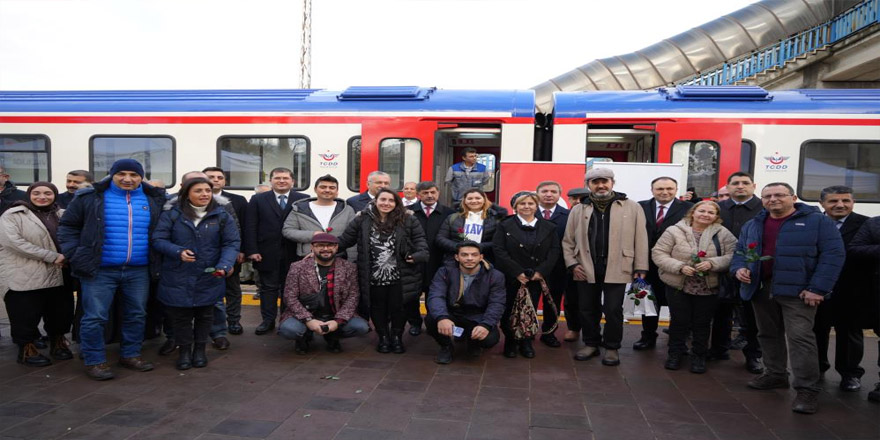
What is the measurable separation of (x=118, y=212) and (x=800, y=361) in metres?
5.41

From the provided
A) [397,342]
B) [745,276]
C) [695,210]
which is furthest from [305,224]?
[745,276]

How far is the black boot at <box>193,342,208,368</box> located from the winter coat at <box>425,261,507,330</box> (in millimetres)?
2032

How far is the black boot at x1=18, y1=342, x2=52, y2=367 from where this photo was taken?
4465 mm

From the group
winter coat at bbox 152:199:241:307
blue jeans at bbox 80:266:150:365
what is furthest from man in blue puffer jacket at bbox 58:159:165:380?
winter coat at bbox 152:199:241:307

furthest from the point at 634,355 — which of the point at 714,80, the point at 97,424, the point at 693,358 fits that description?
the point at 714,80

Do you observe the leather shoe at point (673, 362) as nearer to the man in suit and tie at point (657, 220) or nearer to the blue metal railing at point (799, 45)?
the man in suit and tie at point (657, 220)

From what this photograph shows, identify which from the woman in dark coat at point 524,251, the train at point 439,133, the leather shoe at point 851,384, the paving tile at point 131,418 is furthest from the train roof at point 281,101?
the paving tile at point 131,418

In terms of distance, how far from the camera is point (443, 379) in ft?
14.1

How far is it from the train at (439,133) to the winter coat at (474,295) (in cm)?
225

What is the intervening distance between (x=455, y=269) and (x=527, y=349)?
1.04 m

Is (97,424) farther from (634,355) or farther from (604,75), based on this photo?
(604,75)

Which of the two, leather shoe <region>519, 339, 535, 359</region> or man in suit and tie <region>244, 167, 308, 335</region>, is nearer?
leather shoe <region>519, 339, 535, 359</region>

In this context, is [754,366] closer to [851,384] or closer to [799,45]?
[851,384]

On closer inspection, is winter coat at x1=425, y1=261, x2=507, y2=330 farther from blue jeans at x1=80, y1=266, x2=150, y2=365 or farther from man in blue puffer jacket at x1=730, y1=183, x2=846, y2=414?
blue jeans at x1=80, y1=266, x2=150, y2=365
